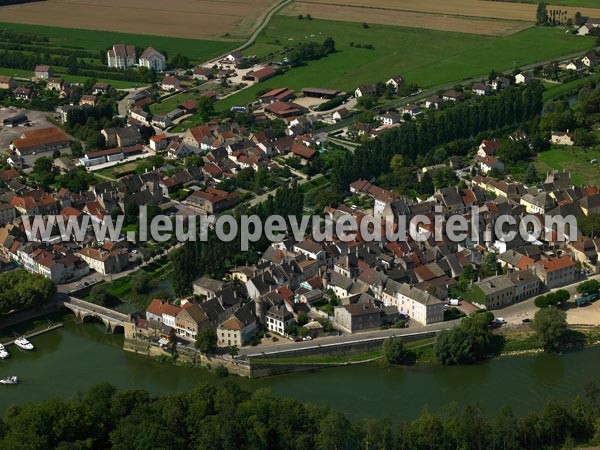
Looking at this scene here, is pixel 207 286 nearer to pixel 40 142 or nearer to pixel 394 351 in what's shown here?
pixel 394 351

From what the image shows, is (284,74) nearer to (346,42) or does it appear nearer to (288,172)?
(346,42)

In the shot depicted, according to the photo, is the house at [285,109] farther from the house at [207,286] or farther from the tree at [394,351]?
the tree at [394,351]

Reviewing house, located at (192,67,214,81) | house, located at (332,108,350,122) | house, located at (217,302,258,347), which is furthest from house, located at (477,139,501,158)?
house, located at (192,67,214,81)

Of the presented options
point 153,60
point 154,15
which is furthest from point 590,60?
point 154,15

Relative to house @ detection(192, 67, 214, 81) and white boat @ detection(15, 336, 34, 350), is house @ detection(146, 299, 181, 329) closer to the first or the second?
white boat @ detection(15, 336, 34, 350)

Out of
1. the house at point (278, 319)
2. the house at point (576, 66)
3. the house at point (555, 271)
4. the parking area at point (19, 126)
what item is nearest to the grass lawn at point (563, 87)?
the house at point (576, 66)

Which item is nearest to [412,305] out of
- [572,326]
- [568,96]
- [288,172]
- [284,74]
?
[572,326]
